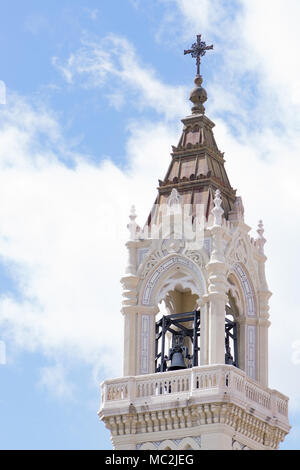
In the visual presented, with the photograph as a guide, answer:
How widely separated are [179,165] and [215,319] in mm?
6959

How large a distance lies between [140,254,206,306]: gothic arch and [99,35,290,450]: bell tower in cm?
3

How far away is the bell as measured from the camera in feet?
237

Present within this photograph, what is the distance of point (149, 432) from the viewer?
70375mm

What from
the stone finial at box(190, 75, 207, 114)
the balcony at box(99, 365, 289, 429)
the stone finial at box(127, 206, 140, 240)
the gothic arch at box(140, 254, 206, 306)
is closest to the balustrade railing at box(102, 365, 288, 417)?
the balcony at box(99, 365, 289, 429)

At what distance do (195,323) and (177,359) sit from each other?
1367 millimetres

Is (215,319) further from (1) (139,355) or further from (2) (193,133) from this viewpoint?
(2) (193,133)

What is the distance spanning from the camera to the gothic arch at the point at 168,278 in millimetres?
72125

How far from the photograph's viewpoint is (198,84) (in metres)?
76.8

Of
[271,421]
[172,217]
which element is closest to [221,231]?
[172,217]

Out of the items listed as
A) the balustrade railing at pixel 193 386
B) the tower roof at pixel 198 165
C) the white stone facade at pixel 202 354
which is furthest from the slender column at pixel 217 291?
the tower roof at pixel 198 165

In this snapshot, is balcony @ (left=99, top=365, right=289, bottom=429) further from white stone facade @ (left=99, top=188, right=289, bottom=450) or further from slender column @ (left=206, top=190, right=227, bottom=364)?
slender column @ (left=206, top=190, right=227, bottom=364)

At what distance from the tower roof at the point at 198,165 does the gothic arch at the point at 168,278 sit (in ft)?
6.10
